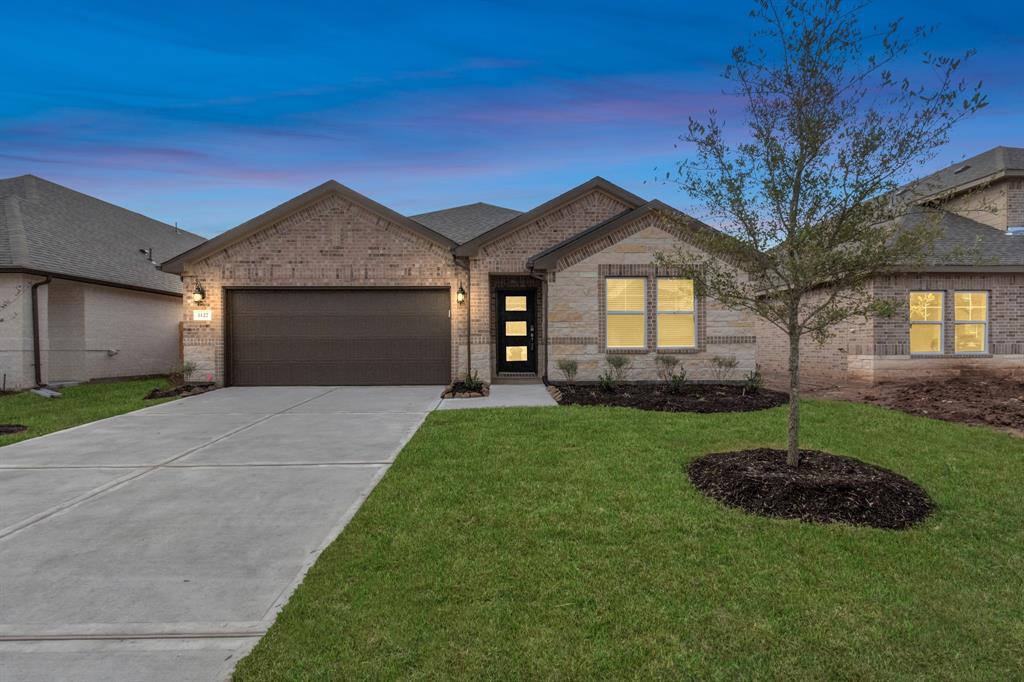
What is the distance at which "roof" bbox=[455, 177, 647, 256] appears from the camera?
13430mm

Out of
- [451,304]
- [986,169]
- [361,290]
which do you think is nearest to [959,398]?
[986,169]

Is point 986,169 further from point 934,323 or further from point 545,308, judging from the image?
point 545,308

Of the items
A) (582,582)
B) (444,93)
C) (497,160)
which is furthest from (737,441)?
(497,160)

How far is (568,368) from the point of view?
12562mm

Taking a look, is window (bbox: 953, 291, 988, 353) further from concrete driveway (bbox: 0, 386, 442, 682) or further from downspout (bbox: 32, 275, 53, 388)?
downspout (bbox: 32, 275, 53, 388)

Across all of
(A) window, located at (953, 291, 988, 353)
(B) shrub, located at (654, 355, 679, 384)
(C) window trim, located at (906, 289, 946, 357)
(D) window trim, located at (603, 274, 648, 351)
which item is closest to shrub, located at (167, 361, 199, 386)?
(D) window trim, located at (603, 274, 648, 351)

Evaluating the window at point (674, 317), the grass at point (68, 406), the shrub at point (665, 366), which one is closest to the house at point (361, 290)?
the grass at point (68, 406)

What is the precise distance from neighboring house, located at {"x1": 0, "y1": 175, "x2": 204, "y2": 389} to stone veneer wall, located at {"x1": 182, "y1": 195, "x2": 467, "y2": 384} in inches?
182

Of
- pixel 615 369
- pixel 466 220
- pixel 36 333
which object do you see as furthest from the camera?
pixel 466 220

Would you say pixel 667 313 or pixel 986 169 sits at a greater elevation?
pixel 986 169

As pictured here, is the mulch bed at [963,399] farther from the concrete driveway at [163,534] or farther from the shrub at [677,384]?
the concrete driveway at [163,534]

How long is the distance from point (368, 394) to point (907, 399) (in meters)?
12.5

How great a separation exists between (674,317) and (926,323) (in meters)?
7.21

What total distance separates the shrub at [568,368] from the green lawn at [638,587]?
687 cm
